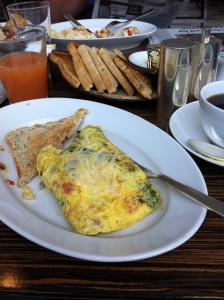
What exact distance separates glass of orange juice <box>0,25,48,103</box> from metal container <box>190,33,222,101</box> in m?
0.54

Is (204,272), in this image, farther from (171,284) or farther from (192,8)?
(192,8)

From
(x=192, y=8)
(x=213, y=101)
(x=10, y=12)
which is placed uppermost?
(x=10, y=12)

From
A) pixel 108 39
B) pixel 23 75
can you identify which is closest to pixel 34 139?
pixel 23 75

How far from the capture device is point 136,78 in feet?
3.56

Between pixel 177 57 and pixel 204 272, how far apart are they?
0.63 m

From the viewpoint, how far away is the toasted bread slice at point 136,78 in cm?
104

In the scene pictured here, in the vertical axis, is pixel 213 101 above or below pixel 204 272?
above

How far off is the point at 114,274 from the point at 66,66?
0.87m

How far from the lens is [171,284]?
531 millimetres

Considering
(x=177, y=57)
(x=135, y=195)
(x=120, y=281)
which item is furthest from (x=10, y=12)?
(x=120, y=281)

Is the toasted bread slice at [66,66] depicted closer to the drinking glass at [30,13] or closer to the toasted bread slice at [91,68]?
the toasted bread slice at [91,68]

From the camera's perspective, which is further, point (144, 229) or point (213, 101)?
point (213, 101)

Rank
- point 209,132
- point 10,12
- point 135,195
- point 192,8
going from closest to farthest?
point 135,195, point 209,132, point 10,12, point 192,8

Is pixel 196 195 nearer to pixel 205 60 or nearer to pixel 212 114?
pixel 212 114
